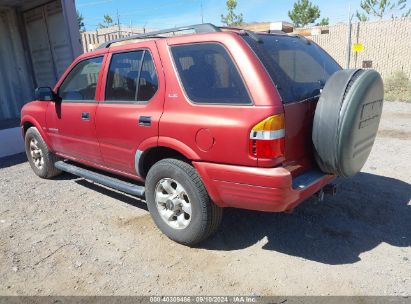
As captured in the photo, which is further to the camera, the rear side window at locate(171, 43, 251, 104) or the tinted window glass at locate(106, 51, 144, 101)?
the tinted window glass at locate(106, 51, 144, 101)

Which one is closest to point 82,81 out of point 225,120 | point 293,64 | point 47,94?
point 47,94

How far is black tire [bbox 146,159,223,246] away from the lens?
2.91 m

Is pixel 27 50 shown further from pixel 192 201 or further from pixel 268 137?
pixel 268 137

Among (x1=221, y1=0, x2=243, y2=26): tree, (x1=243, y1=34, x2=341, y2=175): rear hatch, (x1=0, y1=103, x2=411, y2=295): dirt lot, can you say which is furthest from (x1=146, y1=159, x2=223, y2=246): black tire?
(x1=221, y1=0, x2=243, y2=26): tree

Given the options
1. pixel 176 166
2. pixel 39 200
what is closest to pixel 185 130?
pixel 176 166

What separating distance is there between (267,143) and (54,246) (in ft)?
7.61

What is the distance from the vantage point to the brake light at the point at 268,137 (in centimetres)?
249

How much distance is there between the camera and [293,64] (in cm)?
304

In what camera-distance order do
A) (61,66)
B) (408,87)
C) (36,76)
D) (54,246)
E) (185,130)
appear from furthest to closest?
1. (408,87)
2. (36,76)
3. (61,66)
4. (54,246)
5. (185,130)

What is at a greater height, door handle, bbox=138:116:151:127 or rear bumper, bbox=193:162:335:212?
door handle, bbox=138:116:151:127

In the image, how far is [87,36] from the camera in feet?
56.2

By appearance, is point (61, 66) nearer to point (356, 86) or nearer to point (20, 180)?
point (20, 180)

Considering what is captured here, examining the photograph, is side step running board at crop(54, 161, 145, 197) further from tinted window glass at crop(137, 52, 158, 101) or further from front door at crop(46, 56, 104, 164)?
tinted window glass at crop(137, 52, 158, 101)

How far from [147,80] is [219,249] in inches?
67.5
